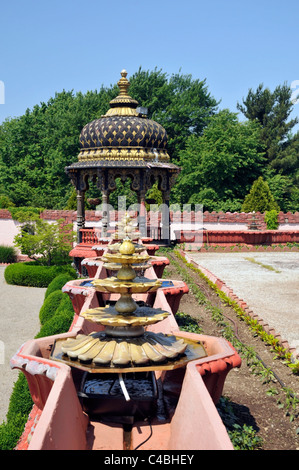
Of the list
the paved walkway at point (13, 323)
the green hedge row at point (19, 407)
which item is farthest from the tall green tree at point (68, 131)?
the green hedge row at point (19, 407)

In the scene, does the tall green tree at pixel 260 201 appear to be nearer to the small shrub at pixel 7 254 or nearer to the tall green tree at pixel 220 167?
the tall green tree at pixel 220 167

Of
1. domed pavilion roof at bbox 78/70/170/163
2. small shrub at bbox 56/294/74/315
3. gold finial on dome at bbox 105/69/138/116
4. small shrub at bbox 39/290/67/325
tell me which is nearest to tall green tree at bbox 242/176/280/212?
domed pavilion roof at bbox 78/70/170/163

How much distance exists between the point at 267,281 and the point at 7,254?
16865mm

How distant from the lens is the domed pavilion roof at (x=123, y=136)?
66.0 feet

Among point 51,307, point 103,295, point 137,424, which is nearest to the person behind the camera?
point 137,424

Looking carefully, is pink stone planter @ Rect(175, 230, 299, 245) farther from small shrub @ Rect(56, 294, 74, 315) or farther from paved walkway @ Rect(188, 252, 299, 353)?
small shrub @ Rect(56, 294, 74, 315)

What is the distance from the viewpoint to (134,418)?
482cm

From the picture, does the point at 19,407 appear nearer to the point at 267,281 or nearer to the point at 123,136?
the point at 267,281

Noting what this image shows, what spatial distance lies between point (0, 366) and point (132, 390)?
26.0ft

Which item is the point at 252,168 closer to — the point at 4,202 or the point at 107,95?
the point at 107,95

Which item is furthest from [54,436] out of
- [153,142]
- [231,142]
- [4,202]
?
[231,142]

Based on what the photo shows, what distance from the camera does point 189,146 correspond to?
140ft

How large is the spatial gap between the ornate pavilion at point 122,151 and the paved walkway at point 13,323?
4183 millimetres

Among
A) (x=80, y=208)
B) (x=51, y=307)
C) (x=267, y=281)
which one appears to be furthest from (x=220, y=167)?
(x=51, y=307)
